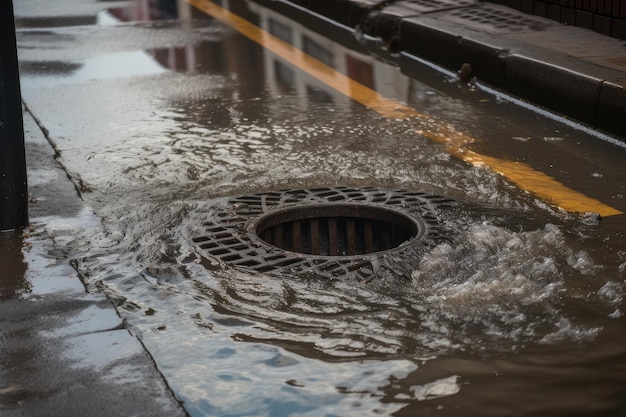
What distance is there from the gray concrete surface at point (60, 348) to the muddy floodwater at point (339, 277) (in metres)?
0.09

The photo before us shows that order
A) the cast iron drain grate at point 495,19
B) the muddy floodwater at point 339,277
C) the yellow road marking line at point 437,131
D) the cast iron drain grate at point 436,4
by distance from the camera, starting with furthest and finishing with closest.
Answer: the cast iron drain grate at point 436,4
the cast iron drain grate at point 495,19
the yellow road marking line at point 437,131
the muddy floodwater at point 339,277

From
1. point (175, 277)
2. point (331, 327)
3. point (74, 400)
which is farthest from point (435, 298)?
point (74, 400)

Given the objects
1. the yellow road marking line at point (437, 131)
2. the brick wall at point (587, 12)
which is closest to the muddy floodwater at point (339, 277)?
the yellow road marking line at point (437, 131)

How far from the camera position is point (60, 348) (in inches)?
107

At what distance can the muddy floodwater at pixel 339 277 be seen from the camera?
8.53ft

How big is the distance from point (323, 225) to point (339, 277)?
27.3 inches

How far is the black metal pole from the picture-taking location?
12.0ft

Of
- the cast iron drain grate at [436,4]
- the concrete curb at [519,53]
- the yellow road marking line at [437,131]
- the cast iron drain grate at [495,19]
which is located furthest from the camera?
the cast iron drain grate at [436,4]

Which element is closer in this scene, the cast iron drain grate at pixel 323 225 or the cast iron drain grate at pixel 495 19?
the cast iron drain grate at pixel 323 225

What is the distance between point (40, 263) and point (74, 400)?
102 cm

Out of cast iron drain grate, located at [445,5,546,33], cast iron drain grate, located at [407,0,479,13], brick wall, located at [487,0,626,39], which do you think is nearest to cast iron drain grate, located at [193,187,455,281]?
brick wall, located at [487,0,626,39]

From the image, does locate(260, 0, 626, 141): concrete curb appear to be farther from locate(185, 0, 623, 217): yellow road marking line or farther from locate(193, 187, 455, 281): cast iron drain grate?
locate(193, 187, 455, 281): cast iron drain grate

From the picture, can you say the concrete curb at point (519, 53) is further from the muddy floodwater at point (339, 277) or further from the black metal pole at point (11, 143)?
the black metal pole at point (11, 143)

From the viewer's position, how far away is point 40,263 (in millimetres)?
3375
